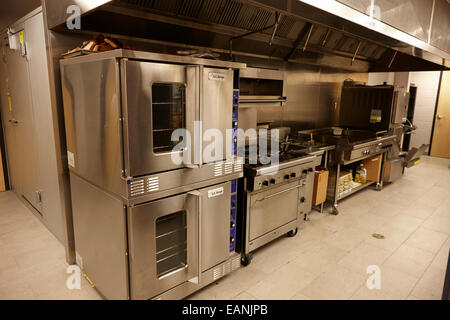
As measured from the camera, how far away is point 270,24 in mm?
3021

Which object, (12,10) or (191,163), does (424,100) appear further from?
(12,10)

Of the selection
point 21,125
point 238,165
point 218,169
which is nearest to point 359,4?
point 238,165

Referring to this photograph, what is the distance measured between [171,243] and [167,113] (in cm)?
88

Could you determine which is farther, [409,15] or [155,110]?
[409,15]

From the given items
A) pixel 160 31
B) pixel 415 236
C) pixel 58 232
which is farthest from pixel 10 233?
pixel 415 236

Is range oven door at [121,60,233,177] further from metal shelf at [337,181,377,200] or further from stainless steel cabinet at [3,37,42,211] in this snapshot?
metal shelf at [337,181,377,200]

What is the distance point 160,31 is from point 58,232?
6.91 feet

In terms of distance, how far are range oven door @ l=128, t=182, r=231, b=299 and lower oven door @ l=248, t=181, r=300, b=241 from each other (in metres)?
0.34

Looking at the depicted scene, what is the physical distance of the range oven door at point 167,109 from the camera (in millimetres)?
1581

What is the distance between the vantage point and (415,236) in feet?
10.4

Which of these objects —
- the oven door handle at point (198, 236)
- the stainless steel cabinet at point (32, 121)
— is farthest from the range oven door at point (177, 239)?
the stainless steel cabinet at point (32, 121)

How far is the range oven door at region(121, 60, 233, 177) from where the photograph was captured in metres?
1.58

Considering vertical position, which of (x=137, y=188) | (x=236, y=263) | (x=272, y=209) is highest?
(x=137, y=188)
